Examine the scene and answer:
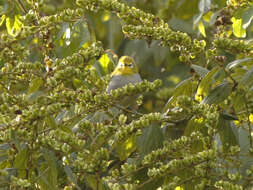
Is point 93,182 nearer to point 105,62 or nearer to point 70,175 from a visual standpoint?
point 70,175

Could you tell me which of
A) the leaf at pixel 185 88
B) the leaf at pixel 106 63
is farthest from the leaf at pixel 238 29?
the leaf at pixel 106 63

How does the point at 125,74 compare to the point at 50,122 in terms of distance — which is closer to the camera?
the point at 50,122

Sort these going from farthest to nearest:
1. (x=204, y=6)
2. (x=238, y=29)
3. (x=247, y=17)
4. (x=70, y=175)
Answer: (x=204, y=6) → (x=238, y=29) → (x=247, y=17) → (x=70, y=175)

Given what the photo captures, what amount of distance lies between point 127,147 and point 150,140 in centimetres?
13

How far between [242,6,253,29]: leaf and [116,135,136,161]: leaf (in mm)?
523

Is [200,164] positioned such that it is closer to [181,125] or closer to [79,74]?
[79,74]

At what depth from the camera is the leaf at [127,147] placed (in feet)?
5.42

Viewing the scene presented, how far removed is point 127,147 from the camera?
167cm

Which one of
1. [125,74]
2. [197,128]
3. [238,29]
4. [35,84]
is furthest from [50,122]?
[125,74]

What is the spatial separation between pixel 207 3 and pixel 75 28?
1.73ft

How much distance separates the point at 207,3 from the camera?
2.05 m

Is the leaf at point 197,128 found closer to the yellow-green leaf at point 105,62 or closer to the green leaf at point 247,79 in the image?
the green leaf at point 247,79

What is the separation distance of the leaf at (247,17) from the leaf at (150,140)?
0.47m

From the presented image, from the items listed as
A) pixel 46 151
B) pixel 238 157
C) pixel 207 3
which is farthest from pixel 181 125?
pixel 46 151
